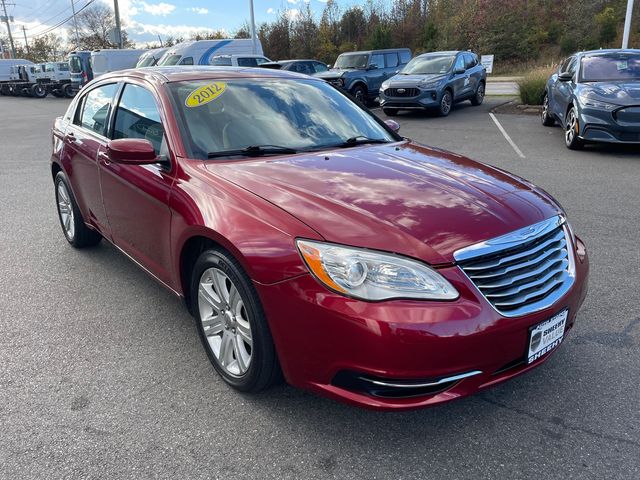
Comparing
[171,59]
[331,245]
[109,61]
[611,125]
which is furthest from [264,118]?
[109,61]

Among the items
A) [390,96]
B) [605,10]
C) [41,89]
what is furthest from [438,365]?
[605,10]

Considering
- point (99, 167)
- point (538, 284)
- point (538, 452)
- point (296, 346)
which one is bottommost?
point (538, 452)

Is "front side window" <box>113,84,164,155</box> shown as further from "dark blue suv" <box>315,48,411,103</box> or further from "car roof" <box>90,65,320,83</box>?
"dark blue suv" <box>315,48,411,103</box>

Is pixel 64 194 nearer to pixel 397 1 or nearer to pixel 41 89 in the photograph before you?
pixel 41 89

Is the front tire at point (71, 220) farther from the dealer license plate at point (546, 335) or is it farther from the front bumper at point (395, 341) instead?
the dealer license plate at point (546, 335)

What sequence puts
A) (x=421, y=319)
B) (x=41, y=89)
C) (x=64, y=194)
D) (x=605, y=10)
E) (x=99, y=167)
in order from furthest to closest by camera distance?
(x=605, y=10) → (x=41, y=89) → (x=64, y=194) → (x=99, y=167) → (x=421, y=319)

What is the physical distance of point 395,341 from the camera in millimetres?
2031

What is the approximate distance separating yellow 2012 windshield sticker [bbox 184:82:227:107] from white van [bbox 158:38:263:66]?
17.8 metres

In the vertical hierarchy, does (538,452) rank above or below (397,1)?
below

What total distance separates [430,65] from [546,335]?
13.9 meters

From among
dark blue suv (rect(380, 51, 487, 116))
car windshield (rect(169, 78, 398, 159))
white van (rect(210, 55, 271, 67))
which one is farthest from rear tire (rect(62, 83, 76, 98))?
car windshield (rect(169, 78, 398, 159))

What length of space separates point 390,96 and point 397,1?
146 ft

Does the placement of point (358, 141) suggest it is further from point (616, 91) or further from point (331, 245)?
point (616, 91)

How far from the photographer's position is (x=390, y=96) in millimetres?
14391
